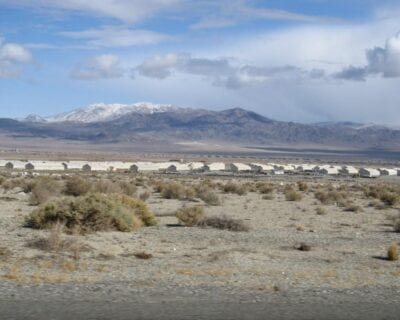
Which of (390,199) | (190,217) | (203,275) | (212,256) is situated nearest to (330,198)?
(390,199)

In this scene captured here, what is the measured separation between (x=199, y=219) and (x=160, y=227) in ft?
5.74

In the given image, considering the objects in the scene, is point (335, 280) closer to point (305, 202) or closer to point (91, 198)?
point (91, 198)

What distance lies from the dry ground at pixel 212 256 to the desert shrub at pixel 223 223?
0.50m

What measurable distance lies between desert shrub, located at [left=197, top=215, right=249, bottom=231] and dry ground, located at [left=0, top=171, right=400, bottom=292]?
504mm

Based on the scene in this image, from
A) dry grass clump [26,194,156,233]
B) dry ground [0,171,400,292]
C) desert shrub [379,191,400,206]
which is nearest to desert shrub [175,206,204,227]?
dry ground [0,171,400,292]

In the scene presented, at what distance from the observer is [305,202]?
5147 centimetres

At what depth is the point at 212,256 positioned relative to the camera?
69.8 ft

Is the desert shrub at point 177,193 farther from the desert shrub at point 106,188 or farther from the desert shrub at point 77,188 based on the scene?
the desert shrub at point 77,188

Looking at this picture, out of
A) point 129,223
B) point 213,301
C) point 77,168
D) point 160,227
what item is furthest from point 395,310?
point 77,168

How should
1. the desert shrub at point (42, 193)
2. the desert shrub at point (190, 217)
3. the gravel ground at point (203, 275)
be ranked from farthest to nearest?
the desert shrub at point (42, 193) < the desert shrub at point (190, 217) < the gravel ground at point (203, 275)

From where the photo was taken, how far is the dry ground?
57.0 feet

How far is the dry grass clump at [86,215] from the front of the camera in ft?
86.4

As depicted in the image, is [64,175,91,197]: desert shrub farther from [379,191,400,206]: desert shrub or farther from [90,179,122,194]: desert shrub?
[379,191,400,206]: desert shrub

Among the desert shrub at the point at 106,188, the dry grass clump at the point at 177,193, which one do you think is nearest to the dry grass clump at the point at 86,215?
the desert shrub at the point at 106,188
